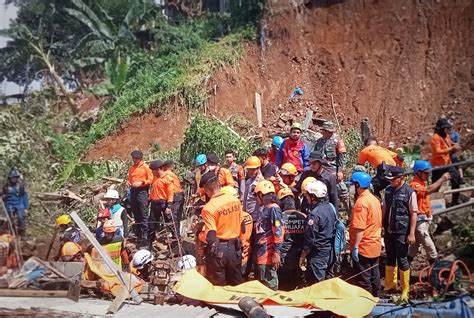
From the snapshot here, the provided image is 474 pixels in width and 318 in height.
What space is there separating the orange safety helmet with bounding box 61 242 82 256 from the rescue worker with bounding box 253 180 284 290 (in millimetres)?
2558

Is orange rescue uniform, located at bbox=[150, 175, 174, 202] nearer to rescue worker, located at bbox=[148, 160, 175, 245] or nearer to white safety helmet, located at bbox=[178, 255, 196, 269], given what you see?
rescue worker, located at bbox=[148, 160, 175, 245]

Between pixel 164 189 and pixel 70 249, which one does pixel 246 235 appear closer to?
pixel 70 249

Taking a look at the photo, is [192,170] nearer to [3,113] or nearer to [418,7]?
[3,113]

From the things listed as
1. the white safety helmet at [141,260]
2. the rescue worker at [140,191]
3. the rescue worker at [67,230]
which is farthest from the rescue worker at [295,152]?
the rescue worker at [67,230]

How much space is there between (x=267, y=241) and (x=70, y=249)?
277 cm

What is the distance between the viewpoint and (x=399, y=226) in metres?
8.53

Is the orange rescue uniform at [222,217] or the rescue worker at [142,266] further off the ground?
the orange rescue uniform at [222,217]

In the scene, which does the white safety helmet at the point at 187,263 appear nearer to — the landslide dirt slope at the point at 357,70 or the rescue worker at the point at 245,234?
the rescue worker at the point at 245,234

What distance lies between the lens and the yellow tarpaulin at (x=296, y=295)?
24.2ft

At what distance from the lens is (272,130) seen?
17.2 metres

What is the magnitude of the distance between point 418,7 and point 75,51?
14674 mm

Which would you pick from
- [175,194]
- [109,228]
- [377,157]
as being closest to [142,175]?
[175,194]

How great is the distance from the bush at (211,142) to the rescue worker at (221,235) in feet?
22.3

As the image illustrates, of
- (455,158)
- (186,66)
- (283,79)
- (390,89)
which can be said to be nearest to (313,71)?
(283,79)
